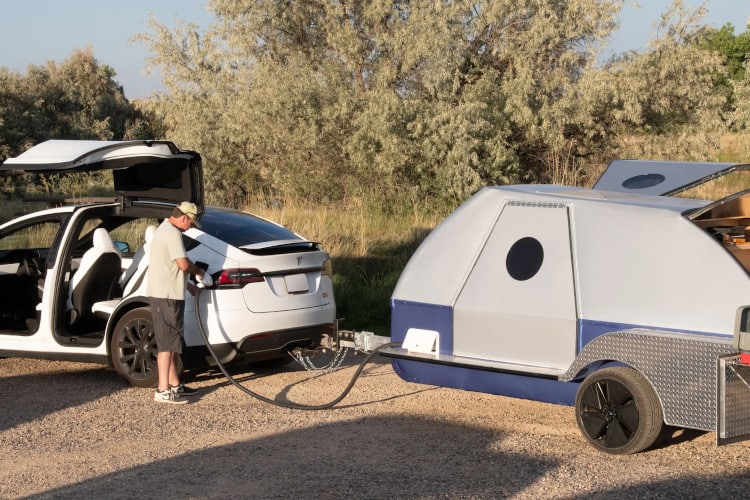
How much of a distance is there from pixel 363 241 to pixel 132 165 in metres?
6.80

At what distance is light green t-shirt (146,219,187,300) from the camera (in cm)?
878

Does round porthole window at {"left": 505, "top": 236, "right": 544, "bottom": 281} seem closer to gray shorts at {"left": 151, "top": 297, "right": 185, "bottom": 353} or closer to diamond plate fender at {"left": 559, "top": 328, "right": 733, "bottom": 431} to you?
diamond plate fender at {"left": 559, "top": 328, "right": 733, "bottom": 431}

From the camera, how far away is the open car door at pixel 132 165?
31.0ft

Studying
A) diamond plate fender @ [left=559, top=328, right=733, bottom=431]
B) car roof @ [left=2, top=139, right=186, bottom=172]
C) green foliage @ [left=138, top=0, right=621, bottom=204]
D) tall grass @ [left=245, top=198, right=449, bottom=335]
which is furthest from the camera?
green foliage @ [left=138, top=0, right=621, bottom=204]

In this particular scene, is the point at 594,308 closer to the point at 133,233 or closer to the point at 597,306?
the point at 597,306

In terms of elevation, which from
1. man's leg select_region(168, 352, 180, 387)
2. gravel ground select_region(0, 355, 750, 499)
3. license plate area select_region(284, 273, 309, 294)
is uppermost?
license plate area select_region(284, 273, 309, 294)

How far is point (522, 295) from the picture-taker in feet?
23.7

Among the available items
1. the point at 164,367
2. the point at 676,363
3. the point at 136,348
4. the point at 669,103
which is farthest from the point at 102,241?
the point at 669,103

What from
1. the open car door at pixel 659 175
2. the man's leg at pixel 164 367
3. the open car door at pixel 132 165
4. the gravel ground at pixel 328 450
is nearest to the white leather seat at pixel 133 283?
the open car door at pixel 132 165

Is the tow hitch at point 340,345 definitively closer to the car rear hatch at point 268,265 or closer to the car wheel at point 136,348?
the car rear hatch at point 268,265

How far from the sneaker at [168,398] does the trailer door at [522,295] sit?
255 centimetres

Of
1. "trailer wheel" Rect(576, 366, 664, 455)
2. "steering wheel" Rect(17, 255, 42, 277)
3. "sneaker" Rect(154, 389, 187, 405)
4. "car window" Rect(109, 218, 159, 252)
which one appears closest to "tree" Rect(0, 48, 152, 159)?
"car window" Rect(109, 218, 159, 252)

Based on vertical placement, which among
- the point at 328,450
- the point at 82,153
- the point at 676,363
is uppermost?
the point at 82,153

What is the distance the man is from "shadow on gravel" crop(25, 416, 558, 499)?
5.66ft
